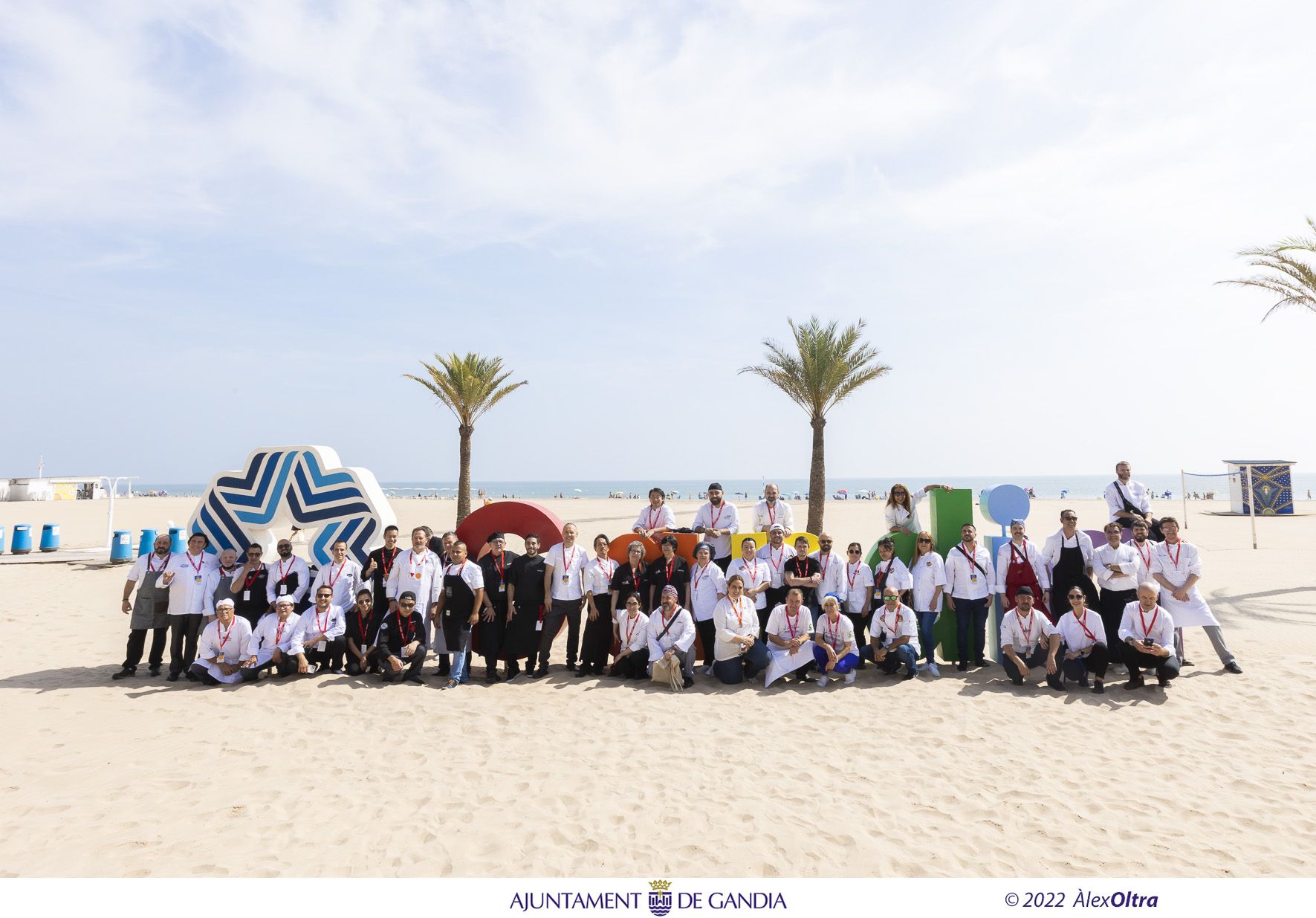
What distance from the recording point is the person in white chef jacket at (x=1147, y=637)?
7.82 meters

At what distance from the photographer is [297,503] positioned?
12.3 m

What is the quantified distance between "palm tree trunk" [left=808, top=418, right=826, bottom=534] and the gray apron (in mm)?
15645

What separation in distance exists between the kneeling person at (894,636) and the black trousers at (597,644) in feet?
10.7

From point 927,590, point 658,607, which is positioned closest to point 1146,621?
point 927,590

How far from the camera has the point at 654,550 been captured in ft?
30.6

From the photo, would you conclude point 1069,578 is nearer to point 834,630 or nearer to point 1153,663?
point 1153,663

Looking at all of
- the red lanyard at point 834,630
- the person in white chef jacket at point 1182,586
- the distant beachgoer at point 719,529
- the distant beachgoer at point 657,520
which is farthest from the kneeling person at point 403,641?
the person in white chef jacket at point 1182,586

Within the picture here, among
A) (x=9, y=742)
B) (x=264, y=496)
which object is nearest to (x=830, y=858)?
(x=9, y=742)

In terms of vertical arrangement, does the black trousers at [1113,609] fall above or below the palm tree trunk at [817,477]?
below

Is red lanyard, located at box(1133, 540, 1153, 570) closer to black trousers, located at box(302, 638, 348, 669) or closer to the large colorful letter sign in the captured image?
black trousers, located at box(302, 638, 348, 669)

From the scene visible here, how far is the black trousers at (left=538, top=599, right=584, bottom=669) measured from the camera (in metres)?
8.84

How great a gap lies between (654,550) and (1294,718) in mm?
6792

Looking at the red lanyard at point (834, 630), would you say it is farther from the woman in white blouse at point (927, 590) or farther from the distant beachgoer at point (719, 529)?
the distant beachgoer at point (719, 529)

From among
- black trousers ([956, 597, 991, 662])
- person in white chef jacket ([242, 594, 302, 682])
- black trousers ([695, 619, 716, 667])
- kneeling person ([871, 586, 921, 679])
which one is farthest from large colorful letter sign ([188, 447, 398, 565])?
black trousers ([956, 597, 991, 662])
